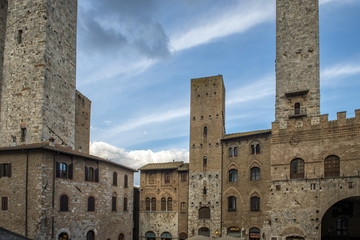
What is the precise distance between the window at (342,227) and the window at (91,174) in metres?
20.6

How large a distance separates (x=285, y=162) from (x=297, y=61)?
9093 millimetres

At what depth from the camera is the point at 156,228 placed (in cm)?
3878

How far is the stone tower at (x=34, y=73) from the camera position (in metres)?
26.8

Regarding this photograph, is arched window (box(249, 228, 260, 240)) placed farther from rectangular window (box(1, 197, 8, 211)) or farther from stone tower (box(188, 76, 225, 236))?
rectangular window (box(1, 197, 8, 211))

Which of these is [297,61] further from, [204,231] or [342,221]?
[204,231]

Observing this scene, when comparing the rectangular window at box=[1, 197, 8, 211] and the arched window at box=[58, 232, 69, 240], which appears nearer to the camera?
the rectangular window at box=[1, 197, 8, 211]

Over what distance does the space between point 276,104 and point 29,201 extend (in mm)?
21470

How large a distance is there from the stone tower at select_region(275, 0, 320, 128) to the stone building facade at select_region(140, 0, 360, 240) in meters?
0.08

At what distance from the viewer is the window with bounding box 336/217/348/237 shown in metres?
28.6

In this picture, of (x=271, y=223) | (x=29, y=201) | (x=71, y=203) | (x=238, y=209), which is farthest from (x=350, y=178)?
(x=29, y=201)

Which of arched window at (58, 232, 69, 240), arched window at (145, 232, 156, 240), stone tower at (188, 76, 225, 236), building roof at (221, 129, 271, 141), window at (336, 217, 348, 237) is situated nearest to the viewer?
arched window at (58, 232, 69, 240)

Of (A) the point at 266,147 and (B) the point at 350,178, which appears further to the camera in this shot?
(A) the point at 266,147

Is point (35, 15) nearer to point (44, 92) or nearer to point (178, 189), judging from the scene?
point (44, 92)

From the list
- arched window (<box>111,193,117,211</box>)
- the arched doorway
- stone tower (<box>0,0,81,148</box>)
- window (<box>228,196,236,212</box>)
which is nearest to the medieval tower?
stone tower (<box>0,0,81,148</box>)
